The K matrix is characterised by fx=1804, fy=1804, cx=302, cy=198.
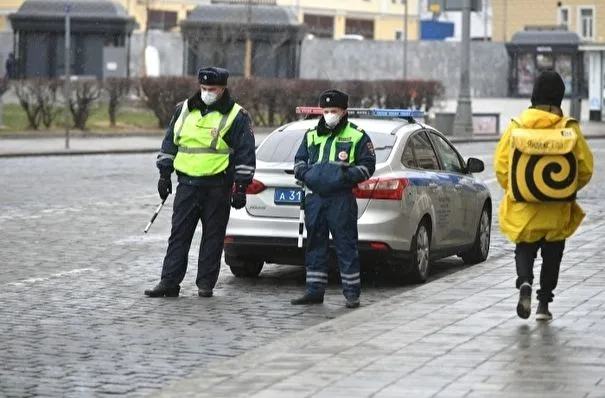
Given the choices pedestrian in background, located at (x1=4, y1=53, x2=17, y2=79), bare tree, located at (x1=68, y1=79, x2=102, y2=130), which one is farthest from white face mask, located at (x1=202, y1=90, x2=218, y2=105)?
pedestrian in background, located at (x1=4, y1=53, x2=17, y2=79)

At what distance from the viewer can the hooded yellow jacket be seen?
1142 cm

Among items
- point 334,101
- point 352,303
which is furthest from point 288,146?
point 352,303

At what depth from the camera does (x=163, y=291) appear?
13.8 meters

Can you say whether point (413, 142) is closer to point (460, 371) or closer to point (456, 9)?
point (460, 371)

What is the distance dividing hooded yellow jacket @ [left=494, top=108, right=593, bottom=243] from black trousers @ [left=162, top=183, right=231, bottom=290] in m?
3.01

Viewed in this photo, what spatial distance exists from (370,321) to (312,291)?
5.70ft

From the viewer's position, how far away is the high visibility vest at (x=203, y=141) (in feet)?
45.2

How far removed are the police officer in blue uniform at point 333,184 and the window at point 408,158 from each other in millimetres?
1812

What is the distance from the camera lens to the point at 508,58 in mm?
87188

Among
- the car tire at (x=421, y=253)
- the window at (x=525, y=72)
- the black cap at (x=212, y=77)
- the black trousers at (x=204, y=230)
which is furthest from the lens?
the window at (x=525, y=72)

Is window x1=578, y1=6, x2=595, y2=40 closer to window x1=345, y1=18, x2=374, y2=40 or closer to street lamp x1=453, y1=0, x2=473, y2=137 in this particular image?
window x1=345, y1=18, x2=374, y2=40

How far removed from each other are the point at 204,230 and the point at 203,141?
69 cm

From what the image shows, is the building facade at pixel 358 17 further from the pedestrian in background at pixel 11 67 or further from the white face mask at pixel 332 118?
the white face mask at pixel 332 118

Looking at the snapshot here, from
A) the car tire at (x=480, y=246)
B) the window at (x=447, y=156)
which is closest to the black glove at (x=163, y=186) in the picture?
the window at (x=447, y=156)
